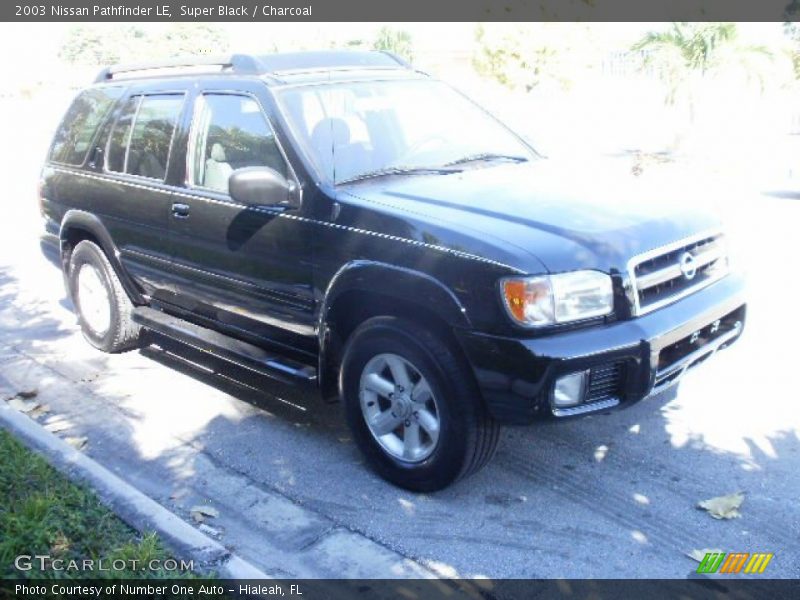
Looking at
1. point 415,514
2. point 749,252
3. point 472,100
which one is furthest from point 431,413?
point 749,252

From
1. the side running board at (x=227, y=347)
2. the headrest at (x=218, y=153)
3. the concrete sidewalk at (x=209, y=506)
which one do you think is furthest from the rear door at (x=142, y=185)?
the concrete sidewalk at (x=209, y=506)

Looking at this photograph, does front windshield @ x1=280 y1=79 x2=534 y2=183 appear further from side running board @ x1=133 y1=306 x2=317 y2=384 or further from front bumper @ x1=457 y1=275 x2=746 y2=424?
front bumper @ x1=457 y1=275 x2=746 y2=424

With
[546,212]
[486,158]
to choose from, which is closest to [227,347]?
[486,158]

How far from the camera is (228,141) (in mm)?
4914

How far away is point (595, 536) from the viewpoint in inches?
146

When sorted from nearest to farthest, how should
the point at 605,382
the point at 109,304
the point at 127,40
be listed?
1. the point at 605,382
2. the point at 109,304
3. the point at 127,40

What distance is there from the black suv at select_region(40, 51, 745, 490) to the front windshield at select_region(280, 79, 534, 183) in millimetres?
13

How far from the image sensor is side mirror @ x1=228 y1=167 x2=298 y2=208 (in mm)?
4223

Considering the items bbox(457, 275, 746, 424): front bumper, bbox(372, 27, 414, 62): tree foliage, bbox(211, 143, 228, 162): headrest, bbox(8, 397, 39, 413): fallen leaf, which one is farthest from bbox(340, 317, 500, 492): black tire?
bbox(372, 27, 414, 62): tree foliage

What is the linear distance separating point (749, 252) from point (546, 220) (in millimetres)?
5400

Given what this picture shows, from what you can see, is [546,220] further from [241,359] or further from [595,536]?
[241,359]

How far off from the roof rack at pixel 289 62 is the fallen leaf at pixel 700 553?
10.7 ft

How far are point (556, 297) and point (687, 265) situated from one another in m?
0.85

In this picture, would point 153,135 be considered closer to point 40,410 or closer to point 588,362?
point 40,410
